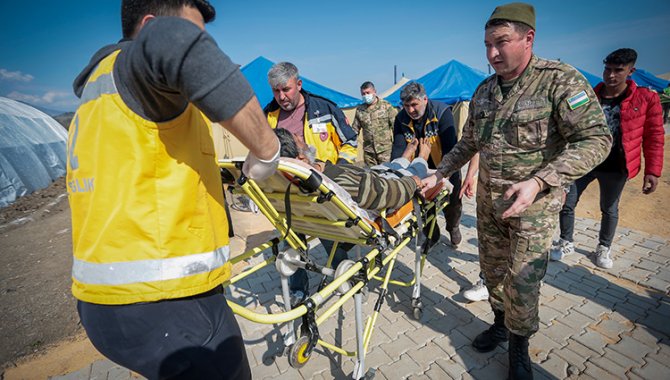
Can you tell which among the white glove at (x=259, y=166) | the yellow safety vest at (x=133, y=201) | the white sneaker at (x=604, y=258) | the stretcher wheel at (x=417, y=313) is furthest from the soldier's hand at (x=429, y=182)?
the white sneaker at (x=604, y=258)

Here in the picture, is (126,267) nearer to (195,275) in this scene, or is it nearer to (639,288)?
(195,275)

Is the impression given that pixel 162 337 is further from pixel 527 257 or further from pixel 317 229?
pixel 527 257

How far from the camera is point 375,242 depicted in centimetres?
209

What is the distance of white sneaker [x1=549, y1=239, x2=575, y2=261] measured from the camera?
397 cm

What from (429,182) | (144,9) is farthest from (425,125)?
(144,9)

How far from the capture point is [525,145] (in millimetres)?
2104

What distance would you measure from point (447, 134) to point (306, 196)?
8.98 feet

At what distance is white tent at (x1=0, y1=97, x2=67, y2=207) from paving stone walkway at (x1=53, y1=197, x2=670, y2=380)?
1058 cm

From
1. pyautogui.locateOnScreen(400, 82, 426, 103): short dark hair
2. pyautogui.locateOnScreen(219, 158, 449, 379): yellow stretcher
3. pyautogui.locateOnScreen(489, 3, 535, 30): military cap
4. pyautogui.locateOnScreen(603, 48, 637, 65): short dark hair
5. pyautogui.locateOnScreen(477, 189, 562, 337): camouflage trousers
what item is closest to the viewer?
pyautogui.locateOnScreen(219, 158, 449, 379): yellow stretcher

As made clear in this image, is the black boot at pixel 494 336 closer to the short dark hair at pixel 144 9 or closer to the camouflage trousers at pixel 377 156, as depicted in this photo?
the short dark hair at pixel 144 9

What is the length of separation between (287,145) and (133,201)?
4.07 ft

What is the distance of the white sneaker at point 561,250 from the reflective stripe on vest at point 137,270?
4.46 m

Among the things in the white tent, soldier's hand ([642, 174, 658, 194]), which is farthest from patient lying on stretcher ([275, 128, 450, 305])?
the white tent

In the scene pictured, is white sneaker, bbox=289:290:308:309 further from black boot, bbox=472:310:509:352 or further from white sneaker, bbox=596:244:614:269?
white sneaker, bbox=596:244:614:269
